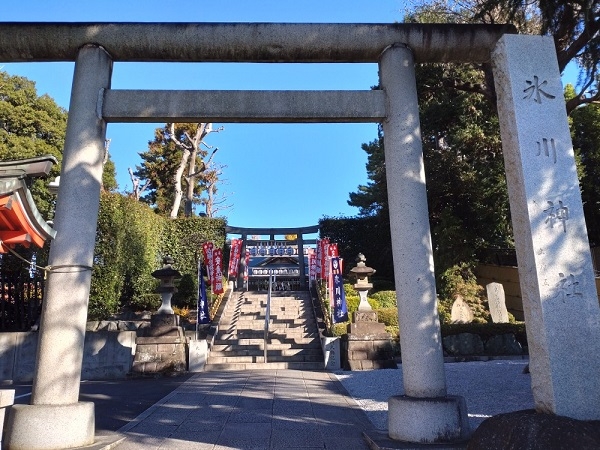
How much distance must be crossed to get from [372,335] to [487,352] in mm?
3915

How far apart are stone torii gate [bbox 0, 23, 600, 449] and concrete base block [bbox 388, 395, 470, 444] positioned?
0.01 m

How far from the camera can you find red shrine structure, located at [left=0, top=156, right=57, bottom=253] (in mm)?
3922

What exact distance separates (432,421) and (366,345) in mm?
7965

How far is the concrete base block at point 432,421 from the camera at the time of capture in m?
4.19

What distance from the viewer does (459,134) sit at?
16.2 meters

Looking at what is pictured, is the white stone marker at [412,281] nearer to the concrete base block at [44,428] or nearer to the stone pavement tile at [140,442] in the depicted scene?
the stone pavement tile at [140,442]

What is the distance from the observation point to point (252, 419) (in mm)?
5812

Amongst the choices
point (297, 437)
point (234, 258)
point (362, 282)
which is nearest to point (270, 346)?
point (362, 282)

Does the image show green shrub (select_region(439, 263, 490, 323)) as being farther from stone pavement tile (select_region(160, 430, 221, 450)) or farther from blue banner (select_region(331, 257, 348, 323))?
stone pavement tile (select_region(160, 430, 221, 450))

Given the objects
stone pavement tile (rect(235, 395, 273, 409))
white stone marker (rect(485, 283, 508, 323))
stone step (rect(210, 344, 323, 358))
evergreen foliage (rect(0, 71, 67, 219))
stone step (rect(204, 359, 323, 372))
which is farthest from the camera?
evergreen foliage (rect(0, 71, 67, 219))

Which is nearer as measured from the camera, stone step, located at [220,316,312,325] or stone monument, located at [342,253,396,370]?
stone monument, located at [342,253,396,370]

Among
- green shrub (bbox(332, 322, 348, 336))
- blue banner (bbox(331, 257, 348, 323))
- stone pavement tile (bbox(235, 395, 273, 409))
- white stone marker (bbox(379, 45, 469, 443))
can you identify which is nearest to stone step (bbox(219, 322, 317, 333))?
green shrub (bbox(332, 322, 348, 336))

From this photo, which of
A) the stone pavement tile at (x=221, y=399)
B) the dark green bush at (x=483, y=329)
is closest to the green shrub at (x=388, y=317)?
the dark green bush at (x=483, y=329)

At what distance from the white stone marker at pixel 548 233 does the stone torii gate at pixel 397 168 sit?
0.4 inches
